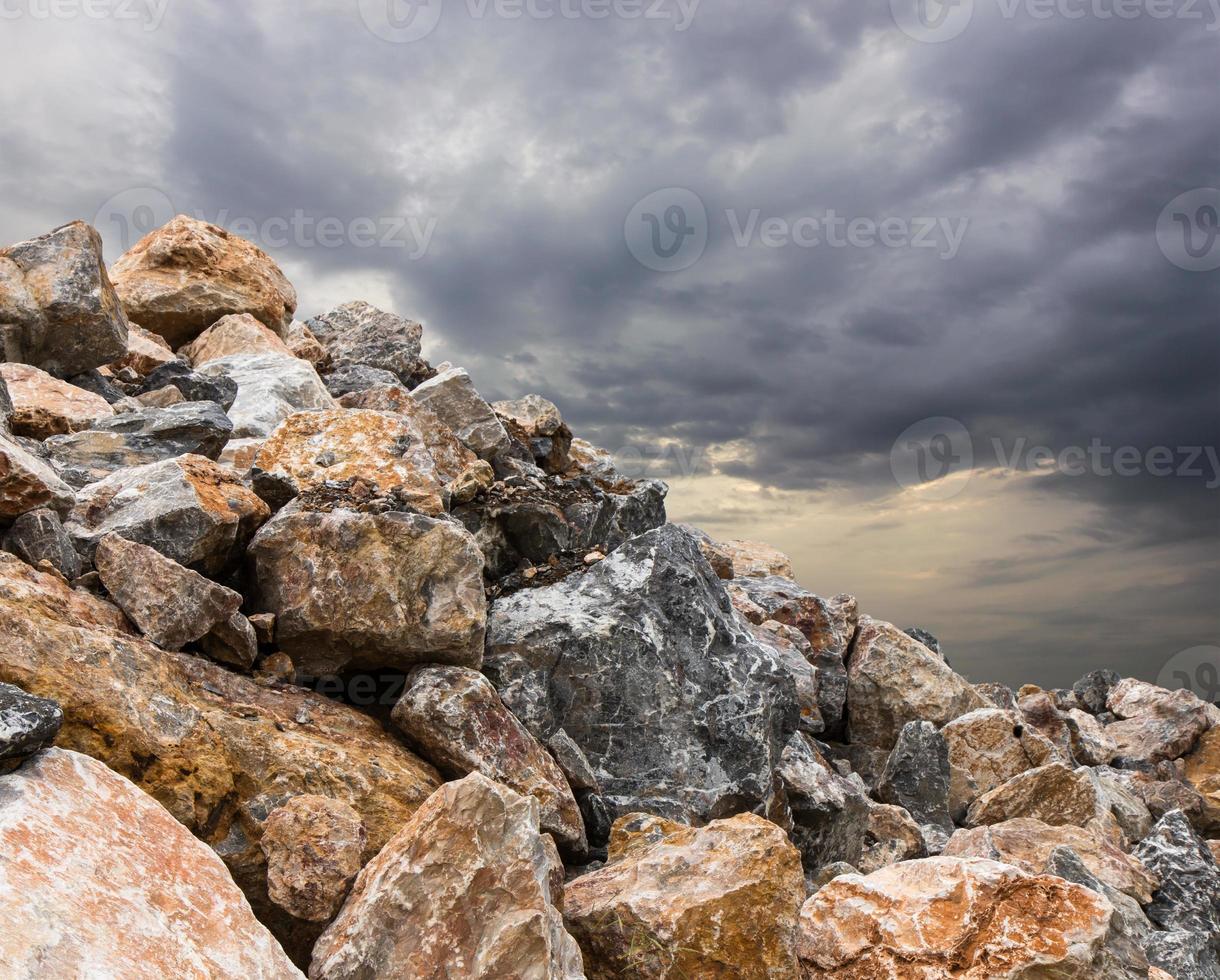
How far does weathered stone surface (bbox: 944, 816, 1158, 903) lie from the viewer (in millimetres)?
11336

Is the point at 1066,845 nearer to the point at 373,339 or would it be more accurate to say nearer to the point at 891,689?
the point at 891,689

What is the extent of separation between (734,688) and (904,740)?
5255 mm

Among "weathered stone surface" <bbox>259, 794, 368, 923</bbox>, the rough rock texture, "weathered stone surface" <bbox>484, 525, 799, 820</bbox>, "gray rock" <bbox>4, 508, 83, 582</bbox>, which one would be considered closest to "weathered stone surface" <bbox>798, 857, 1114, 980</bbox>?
"weathered stone surface" <bbox>484, 525, 799, 820</bbox>

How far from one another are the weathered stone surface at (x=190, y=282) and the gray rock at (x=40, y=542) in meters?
13.6

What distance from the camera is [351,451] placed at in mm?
10984

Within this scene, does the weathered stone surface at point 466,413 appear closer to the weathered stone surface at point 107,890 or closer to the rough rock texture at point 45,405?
the rough rock texture at point 45,405

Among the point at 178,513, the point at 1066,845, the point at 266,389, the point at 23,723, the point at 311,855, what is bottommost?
the point at 1066,845

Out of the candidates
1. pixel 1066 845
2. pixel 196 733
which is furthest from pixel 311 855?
pixel 1066 845

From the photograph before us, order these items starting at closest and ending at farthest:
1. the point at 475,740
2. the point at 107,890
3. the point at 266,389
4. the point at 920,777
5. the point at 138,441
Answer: the point at 107,890 → the point at 475,740 → the point at 138,441 → the point at 920,777 → the point at 266,389

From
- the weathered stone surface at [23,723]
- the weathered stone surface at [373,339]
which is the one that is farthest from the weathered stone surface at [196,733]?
the weathered stone surface at [373,339]

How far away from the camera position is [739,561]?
736 inches

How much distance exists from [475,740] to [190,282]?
15.8 metres

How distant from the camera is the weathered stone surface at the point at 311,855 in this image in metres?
5.33

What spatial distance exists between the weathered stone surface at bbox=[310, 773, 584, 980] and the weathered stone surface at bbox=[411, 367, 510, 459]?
986cm
